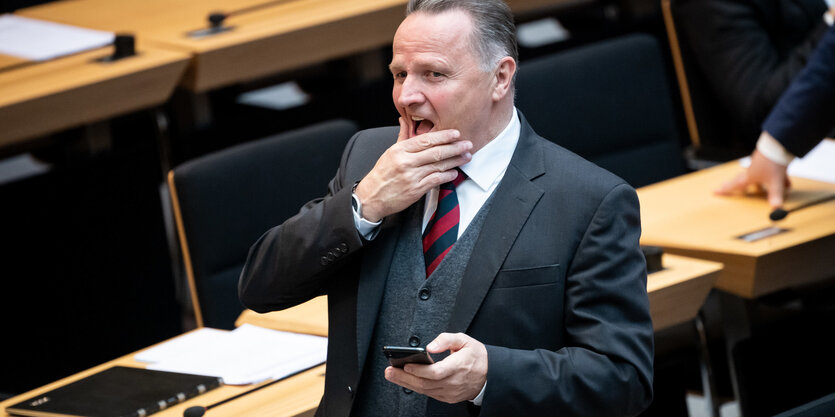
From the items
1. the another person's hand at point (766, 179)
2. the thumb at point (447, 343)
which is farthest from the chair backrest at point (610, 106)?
the thumb at point (447, 343)

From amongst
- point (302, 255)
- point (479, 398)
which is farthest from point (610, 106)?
point (479, 398)

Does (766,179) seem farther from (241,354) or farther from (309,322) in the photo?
(241,354)

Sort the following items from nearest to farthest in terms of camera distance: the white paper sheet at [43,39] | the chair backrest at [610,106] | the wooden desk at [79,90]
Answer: the chair backrest at [610,106]
the wooden desk at [79,90]
the white paper sheet at [43,39]

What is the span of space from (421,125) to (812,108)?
162 centimetres

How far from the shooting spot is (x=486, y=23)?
2.11m

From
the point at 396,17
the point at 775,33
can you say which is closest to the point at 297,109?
the point at 396,17

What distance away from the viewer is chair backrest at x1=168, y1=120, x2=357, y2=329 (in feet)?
10.5

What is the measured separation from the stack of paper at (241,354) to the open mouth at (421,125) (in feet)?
2.51

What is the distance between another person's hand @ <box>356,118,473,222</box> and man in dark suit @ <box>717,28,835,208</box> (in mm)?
1533

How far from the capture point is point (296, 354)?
2.76 m

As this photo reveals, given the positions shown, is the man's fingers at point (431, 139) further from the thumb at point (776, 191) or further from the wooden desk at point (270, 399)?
the thumb at point (776, 191)

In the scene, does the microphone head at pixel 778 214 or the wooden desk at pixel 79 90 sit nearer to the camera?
the microphone head at pixel 778 214

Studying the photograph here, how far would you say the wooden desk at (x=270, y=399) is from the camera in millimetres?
2525

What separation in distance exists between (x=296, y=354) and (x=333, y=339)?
1.81ft
